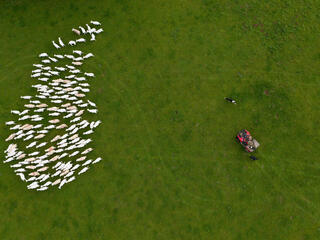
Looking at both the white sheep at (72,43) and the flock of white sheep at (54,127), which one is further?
the white sheep at (72,43)

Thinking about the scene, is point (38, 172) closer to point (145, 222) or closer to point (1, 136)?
point (1, 136)

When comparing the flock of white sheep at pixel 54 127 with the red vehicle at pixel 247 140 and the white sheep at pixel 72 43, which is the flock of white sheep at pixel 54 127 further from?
the red vehicle at pixel 247 140

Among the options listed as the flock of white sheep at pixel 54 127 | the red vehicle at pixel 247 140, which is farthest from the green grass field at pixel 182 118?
the flock of white sheep at pixel 54 127

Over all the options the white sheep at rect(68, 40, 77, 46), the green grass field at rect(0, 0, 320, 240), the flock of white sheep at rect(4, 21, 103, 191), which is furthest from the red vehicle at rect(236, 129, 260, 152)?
the white sheep at rect(68, 40, 77, 46)

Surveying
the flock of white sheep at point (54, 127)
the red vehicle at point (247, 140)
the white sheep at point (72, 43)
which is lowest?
the red vehicle at point (247, 140)

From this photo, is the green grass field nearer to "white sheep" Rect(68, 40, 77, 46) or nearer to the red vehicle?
the red vehicle

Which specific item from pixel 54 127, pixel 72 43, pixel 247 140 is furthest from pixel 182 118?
pixel 72 43
